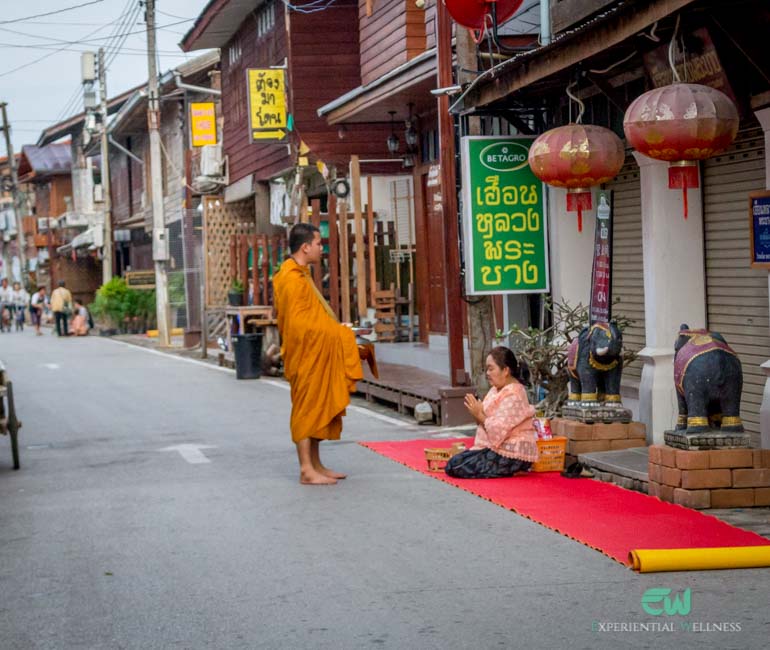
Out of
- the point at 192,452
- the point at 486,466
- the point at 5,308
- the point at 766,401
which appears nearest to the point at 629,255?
the point at 486,466

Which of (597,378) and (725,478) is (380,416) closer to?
(597,378)

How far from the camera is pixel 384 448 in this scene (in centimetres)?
1344

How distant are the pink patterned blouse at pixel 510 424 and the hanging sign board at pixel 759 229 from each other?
2.09 m

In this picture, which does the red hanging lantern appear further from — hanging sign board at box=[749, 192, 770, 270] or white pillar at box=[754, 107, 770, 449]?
hanging sign board at box=[749, 192, 770, 270]

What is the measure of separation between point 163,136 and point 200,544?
3737 cm

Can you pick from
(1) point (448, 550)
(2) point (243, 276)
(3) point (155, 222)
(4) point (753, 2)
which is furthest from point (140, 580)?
(3) point (155, 222)

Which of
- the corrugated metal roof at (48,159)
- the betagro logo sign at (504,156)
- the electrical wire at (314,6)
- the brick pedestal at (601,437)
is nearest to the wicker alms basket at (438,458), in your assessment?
the brick pedestal at (601,437)

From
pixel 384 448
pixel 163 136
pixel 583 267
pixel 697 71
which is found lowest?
pixel 384 448

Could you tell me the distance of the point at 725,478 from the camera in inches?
366

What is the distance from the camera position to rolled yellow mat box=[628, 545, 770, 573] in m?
7.40

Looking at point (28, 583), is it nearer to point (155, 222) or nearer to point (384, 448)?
point (384, 448)

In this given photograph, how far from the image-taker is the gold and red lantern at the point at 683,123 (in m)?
9.49

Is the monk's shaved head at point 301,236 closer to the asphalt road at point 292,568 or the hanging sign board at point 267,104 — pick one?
the asphalt road at point 292,568

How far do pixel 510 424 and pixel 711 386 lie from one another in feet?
6.71
